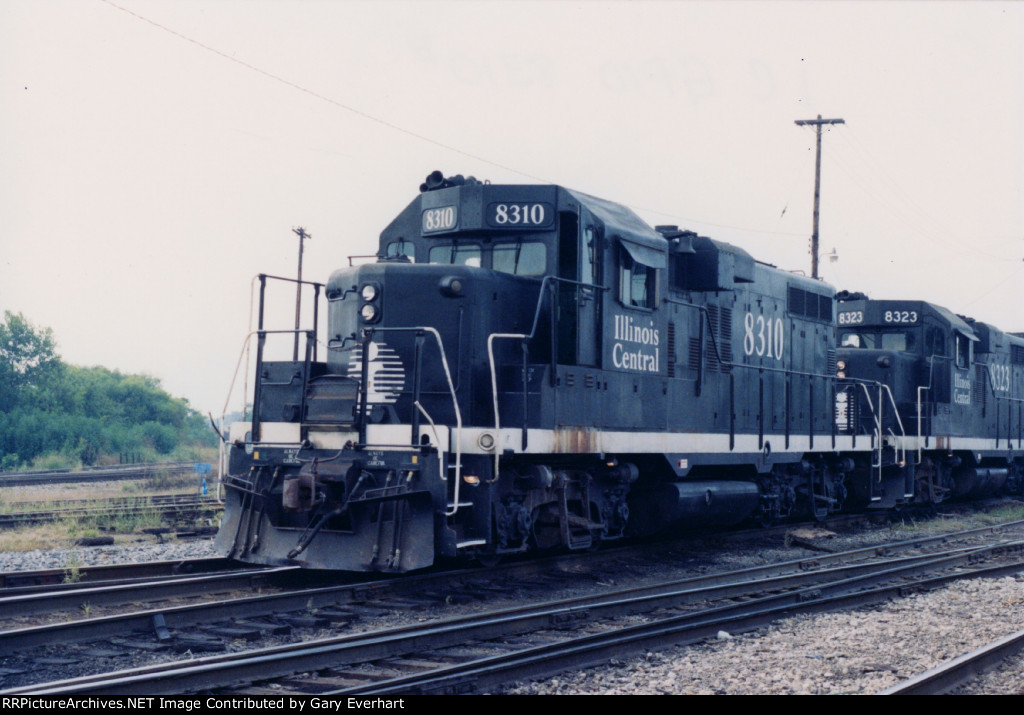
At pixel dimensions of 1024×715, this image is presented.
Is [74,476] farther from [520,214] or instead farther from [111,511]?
[520,214]

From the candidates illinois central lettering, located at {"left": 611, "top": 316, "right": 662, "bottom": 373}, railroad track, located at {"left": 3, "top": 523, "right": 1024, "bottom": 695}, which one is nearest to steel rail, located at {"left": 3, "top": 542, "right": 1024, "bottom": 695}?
railroad track, located at {"left": 3, "top": 523, "right": 1024, "bottom": 695}

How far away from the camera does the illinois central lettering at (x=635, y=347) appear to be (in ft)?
31.9

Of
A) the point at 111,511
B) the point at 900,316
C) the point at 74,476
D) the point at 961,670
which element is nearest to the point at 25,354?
the point at 74,476

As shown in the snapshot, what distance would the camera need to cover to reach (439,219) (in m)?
9.50

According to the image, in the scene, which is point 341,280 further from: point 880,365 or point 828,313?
point 880,365

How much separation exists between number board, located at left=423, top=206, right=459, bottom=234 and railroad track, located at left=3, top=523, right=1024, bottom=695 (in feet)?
10.8

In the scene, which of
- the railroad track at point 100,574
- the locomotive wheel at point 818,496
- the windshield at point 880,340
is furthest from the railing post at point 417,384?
the windshield at point 880,340

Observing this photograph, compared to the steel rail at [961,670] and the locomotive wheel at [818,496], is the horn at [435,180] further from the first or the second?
the locomotive wheel at [818,496]

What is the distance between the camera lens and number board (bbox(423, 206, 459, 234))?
9367 mm

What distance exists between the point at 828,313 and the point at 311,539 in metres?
9.70
